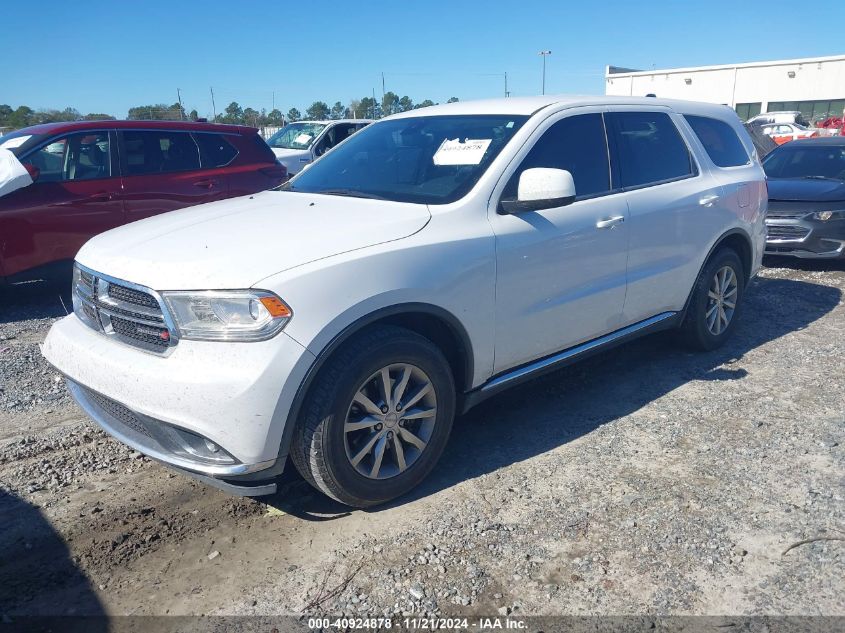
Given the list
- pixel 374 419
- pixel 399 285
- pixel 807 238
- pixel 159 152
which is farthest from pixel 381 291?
pixel 807 238

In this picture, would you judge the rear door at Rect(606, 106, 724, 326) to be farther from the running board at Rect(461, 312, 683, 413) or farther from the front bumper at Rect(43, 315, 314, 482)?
the front bumper at Rect(43, 315, 314, 482)

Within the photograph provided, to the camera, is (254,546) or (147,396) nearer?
(147,396)

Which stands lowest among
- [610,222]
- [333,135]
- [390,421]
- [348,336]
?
[390,421]

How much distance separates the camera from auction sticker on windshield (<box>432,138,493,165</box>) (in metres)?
3.64

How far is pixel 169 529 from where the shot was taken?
305cm

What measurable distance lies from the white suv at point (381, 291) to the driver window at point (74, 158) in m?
3.42

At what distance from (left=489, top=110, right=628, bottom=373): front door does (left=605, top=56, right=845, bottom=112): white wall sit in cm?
4711

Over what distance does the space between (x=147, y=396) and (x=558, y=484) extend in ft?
6.56

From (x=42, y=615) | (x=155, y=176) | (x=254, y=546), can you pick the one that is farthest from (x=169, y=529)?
(x=155, y=176)

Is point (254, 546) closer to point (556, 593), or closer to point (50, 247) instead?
point (556, 593)

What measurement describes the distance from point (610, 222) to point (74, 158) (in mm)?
5393

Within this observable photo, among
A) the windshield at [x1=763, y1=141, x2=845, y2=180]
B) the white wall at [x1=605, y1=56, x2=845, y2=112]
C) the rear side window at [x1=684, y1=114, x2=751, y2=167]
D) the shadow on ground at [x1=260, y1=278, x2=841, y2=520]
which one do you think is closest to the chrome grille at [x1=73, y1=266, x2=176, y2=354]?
the shadow on ground at [x1=260, y1=278, x2=841, y2=520]

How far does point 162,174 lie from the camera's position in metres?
7.16

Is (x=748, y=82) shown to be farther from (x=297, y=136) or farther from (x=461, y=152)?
(x=461, y=152)
